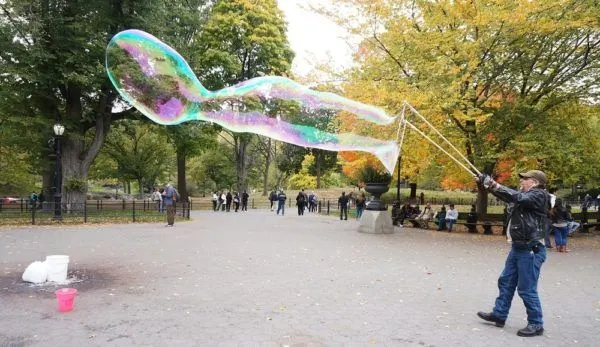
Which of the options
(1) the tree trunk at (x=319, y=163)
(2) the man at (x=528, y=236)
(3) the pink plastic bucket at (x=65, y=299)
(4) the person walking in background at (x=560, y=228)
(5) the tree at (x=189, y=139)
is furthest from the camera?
(1) the tree trunk at (x=319, y=163)

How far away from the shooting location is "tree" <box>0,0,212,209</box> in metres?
20.6

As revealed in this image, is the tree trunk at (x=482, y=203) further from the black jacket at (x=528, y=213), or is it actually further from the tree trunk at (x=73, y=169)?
the tree trunk at (x=73, y=169)

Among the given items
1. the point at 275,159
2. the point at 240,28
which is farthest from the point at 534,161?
the point at 275,159

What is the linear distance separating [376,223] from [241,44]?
22.9m

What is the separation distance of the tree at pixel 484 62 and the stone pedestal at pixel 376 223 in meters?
3.99

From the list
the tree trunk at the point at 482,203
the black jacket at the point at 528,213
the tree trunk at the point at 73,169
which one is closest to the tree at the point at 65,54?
the tree trunk at the point at 73,169

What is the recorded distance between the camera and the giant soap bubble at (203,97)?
976 cm

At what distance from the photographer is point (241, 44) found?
1401 inches

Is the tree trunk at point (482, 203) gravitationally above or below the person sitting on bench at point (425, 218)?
above

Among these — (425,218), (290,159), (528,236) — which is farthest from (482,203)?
(290,159)

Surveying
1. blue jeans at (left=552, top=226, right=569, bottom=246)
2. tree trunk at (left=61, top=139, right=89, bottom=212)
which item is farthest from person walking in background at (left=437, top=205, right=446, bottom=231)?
tree trunk at (left=61, top=139, right=89, bottom=212)

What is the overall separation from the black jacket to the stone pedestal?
11889mm

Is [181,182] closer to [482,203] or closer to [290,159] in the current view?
[482,203]

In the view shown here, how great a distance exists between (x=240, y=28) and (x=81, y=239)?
25.1m
